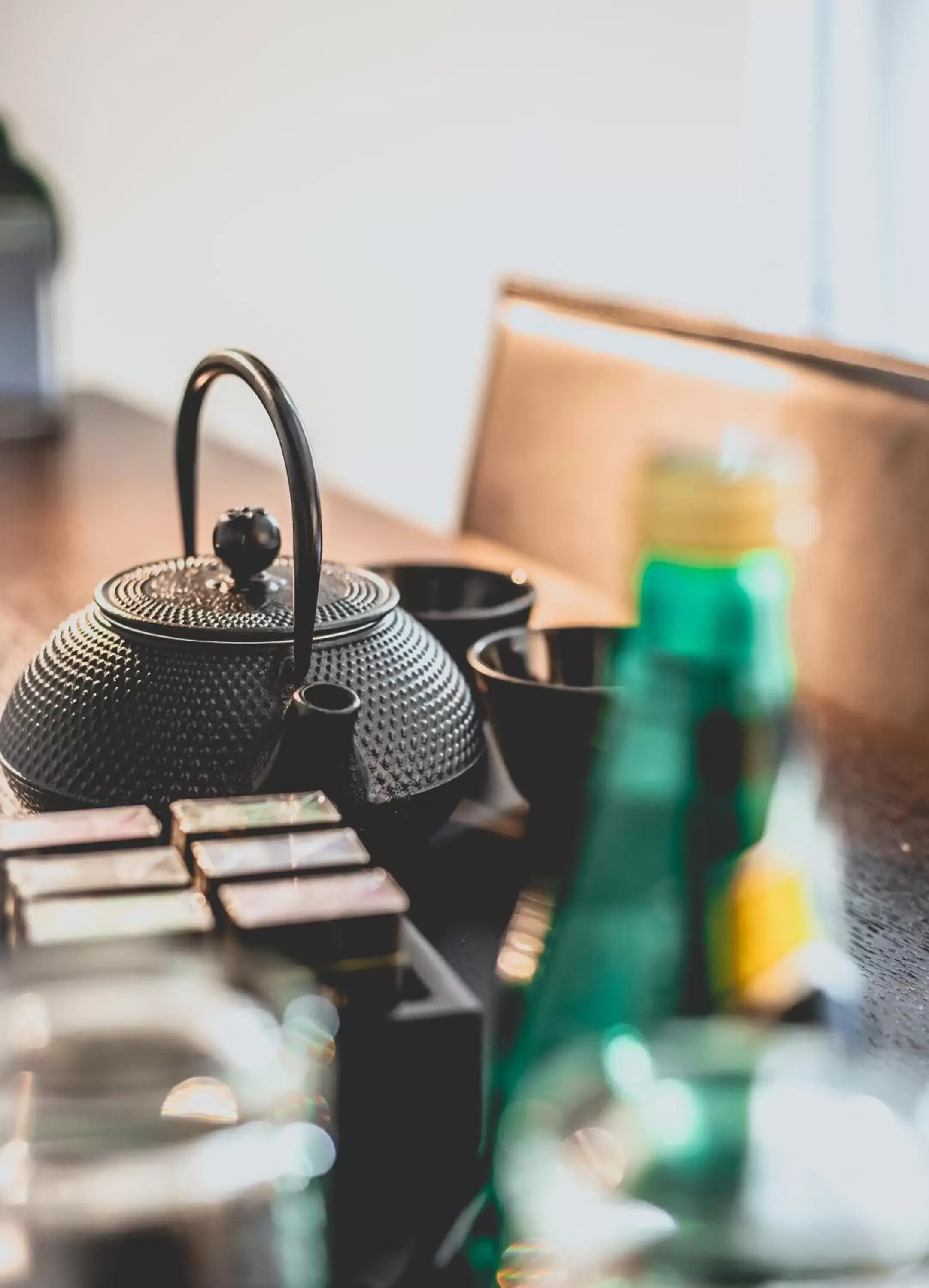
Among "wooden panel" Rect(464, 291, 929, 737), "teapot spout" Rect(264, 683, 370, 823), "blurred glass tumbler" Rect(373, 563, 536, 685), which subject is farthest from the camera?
"wooden panel" Rect(464, 291, 929, 737)

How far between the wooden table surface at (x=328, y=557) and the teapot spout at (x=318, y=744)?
209 millimetres

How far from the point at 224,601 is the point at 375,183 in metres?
2.37

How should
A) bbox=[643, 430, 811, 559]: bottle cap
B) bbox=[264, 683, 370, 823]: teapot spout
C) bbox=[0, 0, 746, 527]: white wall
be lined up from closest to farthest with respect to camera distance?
bbox=[643, 430, 811, 559]: bottle cap < bbox=[264, 683, 370, 823]: teapot spout < bbox=[0, 0, 746, 527]: white wall

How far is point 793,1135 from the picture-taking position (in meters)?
0.38

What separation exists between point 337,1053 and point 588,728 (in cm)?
25

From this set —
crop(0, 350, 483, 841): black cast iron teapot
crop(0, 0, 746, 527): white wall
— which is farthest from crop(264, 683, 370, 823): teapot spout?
crop(0, 0, 746, 527): white wall

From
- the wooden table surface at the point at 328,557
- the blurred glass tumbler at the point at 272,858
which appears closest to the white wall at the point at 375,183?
the wooden table surface at the point at 328,557

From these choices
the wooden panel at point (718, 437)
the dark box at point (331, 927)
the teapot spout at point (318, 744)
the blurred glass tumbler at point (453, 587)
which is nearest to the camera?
the dark box at point (331, 927)

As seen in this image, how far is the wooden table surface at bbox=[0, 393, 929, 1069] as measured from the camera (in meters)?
0.62

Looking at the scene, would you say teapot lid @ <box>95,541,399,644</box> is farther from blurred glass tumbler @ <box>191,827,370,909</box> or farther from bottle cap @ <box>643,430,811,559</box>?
bottle cap @ <box>643,430,811,559</box>

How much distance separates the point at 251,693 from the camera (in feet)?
1.90

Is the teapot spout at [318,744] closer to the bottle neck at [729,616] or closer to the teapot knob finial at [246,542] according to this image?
the teapot knob finial at [246,542]

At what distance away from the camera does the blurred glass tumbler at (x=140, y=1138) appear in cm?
36

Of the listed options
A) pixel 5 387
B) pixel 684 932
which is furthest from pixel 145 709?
pixel 5 387
